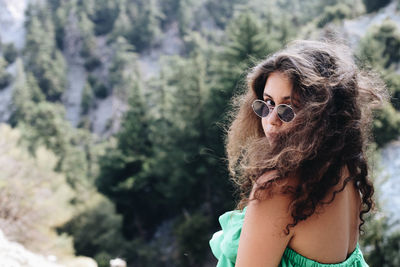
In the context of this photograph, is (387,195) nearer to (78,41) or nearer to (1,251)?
(1,251)

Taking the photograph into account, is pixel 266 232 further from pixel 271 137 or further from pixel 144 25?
pixel 144 25

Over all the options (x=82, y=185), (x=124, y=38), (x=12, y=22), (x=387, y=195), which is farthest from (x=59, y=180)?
(x=12, y=22)

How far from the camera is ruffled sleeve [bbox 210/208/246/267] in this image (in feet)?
4.53

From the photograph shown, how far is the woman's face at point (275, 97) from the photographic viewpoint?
1323mm

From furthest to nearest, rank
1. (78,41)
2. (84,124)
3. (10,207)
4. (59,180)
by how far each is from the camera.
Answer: (78,41) → (84,124) → (59,180) → (10,207)

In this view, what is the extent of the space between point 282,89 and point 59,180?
18.7 meters

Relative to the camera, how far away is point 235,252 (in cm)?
136

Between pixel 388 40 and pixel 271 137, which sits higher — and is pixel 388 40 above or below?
above

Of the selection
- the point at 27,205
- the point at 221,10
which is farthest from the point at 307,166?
the point at 221,10

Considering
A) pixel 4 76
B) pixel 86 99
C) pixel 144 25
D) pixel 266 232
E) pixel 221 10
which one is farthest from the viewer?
pixel 144 25

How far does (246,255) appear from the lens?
1120 millimetres

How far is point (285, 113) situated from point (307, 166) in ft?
0.72

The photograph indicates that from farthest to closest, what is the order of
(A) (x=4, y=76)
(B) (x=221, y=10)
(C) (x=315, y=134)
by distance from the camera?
(B) (x=221, y=10)
(A) (x=4, y=76)
(C) (x=315, y=134)

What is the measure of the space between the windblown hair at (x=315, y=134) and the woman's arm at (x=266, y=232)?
1.0 inches
